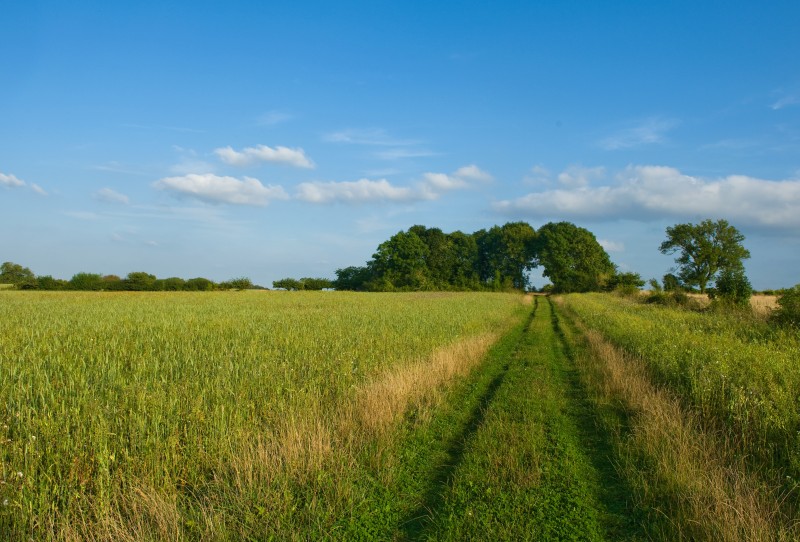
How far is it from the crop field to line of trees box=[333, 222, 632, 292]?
2742 inches

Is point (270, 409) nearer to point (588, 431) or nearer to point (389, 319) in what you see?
point (588, 431)

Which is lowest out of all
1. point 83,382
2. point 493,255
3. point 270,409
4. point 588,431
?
point 588,431

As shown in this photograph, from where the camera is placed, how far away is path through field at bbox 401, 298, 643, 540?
4.82 m

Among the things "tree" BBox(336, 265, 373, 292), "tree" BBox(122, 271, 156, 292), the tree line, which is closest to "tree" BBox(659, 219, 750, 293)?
the tree line

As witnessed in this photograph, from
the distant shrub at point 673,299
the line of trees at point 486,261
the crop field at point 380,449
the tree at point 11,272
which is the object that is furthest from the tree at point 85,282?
the distant shrub at point 673,299

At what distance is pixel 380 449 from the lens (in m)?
6.54

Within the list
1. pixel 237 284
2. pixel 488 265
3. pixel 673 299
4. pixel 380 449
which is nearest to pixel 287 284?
pixel 237 284

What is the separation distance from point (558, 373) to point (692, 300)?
2287 centimetres

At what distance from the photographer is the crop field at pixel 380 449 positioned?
4.64m

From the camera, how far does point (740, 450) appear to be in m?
6.49

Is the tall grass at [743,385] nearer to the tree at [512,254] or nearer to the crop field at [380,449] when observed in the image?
the crop field at [380,449]

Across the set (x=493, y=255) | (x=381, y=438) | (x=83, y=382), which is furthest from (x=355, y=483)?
(x=493, y=255)

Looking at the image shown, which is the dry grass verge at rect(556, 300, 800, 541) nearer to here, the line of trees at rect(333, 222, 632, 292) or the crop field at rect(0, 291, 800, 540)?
the crop field at rect(0, 291, 800, 540)

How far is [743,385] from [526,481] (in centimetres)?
491
